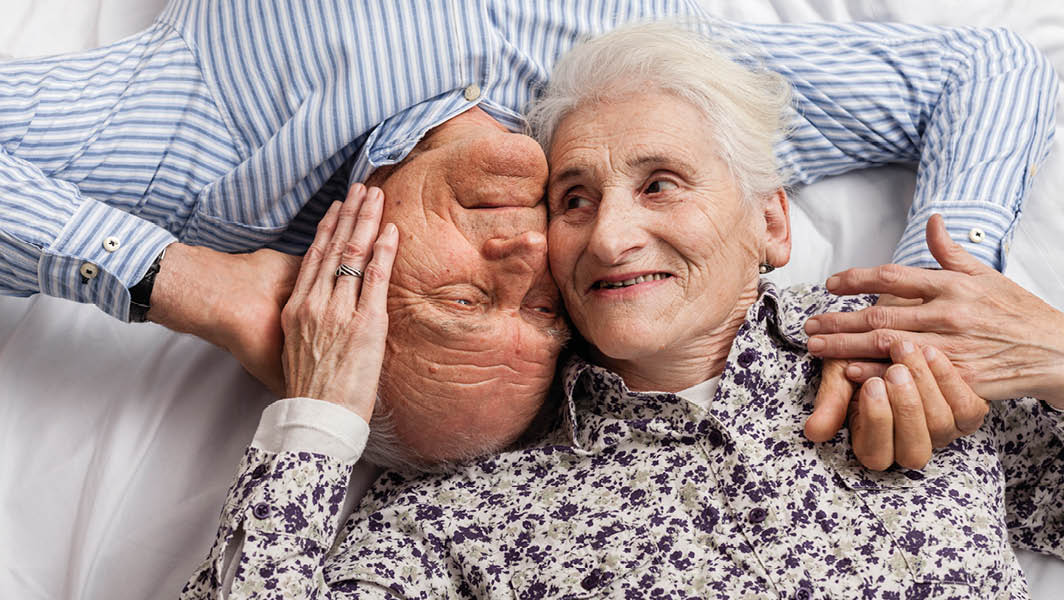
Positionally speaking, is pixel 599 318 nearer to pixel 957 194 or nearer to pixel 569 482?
pixel 569 482

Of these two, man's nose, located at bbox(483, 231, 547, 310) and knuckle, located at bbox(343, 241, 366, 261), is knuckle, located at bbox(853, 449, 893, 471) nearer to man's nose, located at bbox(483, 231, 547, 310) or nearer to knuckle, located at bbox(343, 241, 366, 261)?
man's nose, located at bbox(483, 231, 547, 310)

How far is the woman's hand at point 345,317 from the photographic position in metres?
1.69

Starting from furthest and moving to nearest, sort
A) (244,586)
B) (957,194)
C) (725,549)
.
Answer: (957,194) → (725,549) → (244,586)

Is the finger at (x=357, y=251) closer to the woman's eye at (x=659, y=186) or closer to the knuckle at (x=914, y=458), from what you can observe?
the woman's eye at (x=659, y=186)

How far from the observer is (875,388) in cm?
165


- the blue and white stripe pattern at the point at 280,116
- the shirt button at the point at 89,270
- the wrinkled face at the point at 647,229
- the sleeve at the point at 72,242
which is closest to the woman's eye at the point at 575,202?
the wrinkled face at the point at 647,229

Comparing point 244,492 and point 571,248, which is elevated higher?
point 571,248

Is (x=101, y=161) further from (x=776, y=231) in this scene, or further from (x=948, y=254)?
Answer: (x=948, y=254)

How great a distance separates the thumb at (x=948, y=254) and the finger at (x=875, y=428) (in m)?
0.28

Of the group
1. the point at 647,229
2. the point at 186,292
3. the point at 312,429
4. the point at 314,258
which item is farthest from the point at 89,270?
the point at 647,229

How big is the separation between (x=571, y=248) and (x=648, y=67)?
0.34 meters

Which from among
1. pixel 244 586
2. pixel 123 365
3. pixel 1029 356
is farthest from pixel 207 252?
pixel 1029 356

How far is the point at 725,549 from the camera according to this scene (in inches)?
65.1

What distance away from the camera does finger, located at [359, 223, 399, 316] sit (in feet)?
5.63
